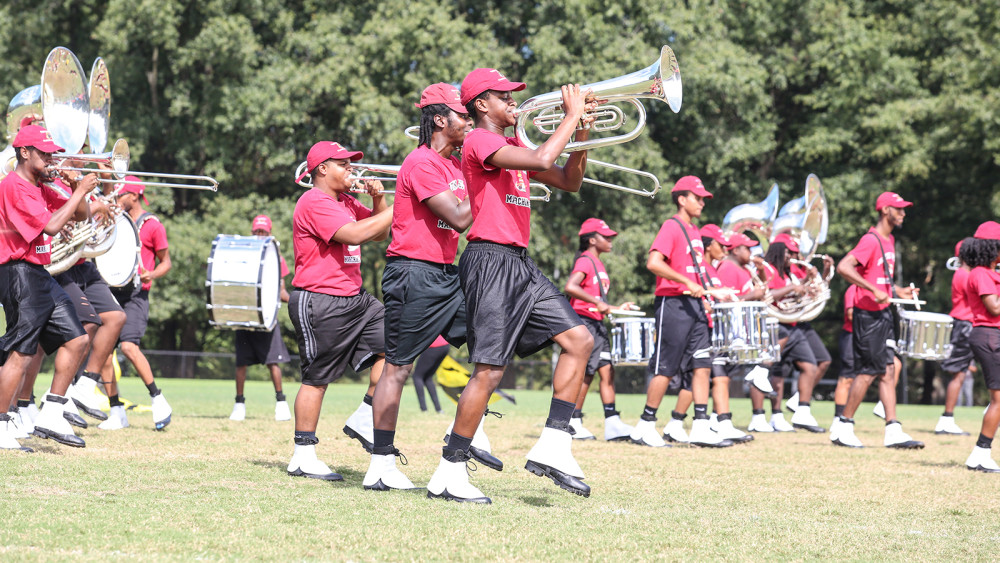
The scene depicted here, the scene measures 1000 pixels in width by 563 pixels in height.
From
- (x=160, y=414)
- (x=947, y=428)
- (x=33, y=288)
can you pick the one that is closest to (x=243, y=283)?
(x=160, y=414)

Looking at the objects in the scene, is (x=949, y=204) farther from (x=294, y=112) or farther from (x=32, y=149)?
(x=32, y=149)

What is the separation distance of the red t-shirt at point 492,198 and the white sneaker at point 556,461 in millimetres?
1058

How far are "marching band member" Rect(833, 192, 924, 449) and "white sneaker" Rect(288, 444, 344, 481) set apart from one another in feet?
20.1

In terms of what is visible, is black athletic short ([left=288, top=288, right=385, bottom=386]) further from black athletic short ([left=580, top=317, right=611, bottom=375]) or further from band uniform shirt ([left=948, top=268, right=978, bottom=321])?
band uniform shirt ([left=948, top=268, right=978, bottom=321])

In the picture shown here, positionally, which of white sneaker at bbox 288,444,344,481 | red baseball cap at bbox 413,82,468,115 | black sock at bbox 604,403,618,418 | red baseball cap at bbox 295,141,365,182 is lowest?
black sock at bbox 604,403,618,418

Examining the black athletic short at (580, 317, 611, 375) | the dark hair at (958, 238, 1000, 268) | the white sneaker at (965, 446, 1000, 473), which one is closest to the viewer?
the white sneaker at (965, 446, 1000, 473)

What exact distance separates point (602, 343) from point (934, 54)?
894 inches

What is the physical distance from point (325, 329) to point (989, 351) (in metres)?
5.54

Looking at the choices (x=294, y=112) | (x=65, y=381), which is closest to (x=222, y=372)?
(x=294, y=112)

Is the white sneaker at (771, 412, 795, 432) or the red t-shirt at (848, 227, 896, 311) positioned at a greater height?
the red t-shirt at (848, 227, 896, 311)

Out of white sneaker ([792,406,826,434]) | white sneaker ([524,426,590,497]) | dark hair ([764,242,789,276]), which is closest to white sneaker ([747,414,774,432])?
white sneaker ([792,406,826,434])

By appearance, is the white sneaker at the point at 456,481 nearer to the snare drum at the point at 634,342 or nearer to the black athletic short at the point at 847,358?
the snare drum at the point at 634,342

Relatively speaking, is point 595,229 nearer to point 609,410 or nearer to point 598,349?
point 598,349

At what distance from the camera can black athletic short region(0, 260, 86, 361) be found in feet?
24.7
